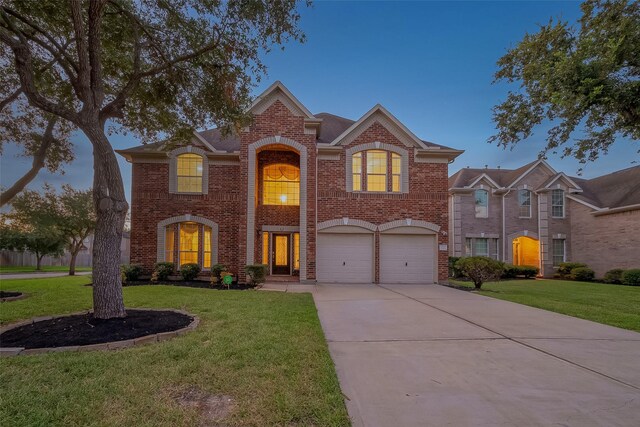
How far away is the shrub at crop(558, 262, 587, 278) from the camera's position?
1819cm

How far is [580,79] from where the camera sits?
23.4 feet

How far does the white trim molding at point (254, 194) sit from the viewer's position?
40.9ft

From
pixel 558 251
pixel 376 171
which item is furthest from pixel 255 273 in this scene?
pixel 558 251

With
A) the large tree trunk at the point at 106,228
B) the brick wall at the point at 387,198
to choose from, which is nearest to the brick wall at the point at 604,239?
the brick wall at the point at 387,198

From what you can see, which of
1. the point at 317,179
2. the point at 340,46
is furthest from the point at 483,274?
the point at 340,46

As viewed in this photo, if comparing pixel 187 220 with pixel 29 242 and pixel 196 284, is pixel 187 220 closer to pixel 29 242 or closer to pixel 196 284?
pixel 196 284

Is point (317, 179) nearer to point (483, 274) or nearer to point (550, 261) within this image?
point (483, 274)

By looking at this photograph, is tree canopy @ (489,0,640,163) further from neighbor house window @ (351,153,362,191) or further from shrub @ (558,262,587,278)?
shrub @ (558,262,587,278)

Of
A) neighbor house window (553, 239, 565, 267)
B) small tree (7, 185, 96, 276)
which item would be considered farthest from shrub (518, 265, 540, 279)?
small tree (7, 185, 96, 276)

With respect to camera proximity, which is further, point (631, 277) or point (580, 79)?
point (631, 277)

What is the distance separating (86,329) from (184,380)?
2930 millimetres

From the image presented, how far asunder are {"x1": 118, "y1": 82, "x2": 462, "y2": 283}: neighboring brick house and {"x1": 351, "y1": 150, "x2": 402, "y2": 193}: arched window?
45 mm

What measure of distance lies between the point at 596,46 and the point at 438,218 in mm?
7691

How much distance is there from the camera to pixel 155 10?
7984 mm
